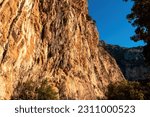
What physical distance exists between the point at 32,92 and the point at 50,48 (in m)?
14.9

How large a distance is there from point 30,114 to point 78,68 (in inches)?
2639

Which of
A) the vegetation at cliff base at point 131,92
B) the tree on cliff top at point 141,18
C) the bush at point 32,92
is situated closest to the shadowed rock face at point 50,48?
the bush at point 32,92

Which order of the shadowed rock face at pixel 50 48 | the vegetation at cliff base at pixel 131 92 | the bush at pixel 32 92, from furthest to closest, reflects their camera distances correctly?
the vegetation at cliff base at pixel 131 92
the bush at pixel 32 92
the shadowed rock face at pixel 50 48

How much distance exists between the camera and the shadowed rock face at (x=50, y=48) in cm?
4931

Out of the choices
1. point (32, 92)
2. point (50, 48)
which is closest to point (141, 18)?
point (32, 92)

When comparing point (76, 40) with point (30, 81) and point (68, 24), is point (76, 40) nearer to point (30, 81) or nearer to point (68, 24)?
point (68, 24)

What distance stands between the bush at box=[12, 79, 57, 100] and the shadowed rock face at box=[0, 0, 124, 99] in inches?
36.3

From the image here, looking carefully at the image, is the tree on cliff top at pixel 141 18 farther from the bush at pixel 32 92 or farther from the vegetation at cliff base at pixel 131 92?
the vegetation at cliff base at pixel 131 92

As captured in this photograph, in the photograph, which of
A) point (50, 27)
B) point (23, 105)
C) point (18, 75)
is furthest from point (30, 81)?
point (23, 105)

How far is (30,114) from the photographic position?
9188mm

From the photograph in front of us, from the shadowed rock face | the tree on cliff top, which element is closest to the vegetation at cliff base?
the shadowed rock face

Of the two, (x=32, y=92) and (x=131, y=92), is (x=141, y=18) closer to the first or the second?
(x=32, y=92)

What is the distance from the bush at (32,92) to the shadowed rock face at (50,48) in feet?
3.02

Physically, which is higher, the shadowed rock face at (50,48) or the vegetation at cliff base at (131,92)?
the shadowed rock face at (50,48)
